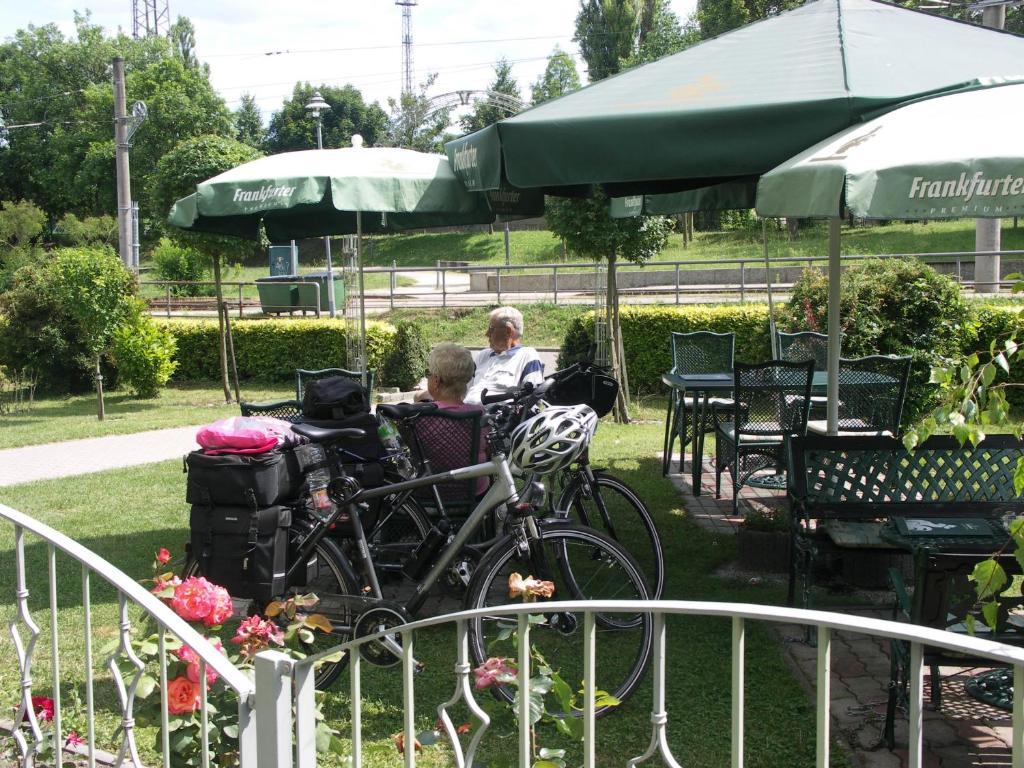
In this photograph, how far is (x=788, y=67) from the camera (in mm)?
4625

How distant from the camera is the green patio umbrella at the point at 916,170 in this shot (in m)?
3.47

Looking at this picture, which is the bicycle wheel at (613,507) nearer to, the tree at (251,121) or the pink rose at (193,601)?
the pink rose at (193,601)

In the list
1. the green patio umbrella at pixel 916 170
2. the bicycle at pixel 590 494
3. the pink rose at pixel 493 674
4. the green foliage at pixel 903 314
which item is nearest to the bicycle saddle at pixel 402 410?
the bicycle at pixel 590 494

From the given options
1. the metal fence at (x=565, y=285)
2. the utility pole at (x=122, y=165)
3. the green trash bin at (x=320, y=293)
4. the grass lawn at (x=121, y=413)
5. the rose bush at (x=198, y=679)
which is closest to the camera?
the rose bush at (x=198, y=679)

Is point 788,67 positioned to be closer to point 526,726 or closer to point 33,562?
point 526,726

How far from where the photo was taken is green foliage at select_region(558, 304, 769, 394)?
13.9 m

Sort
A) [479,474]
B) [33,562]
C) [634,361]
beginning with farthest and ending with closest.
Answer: [634,361], [33,562], [479,474]

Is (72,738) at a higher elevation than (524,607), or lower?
lower

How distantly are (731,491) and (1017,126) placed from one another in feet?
14.5

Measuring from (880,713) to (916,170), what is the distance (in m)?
1.94

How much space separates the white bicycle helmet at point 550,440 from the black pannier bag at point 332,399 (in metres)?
1.12

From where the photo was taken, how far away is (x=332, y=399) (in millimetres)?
4855

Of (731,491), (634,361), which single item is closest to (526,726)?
(731,491)

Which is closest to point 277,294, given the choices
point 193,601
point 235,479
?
point 235,479
